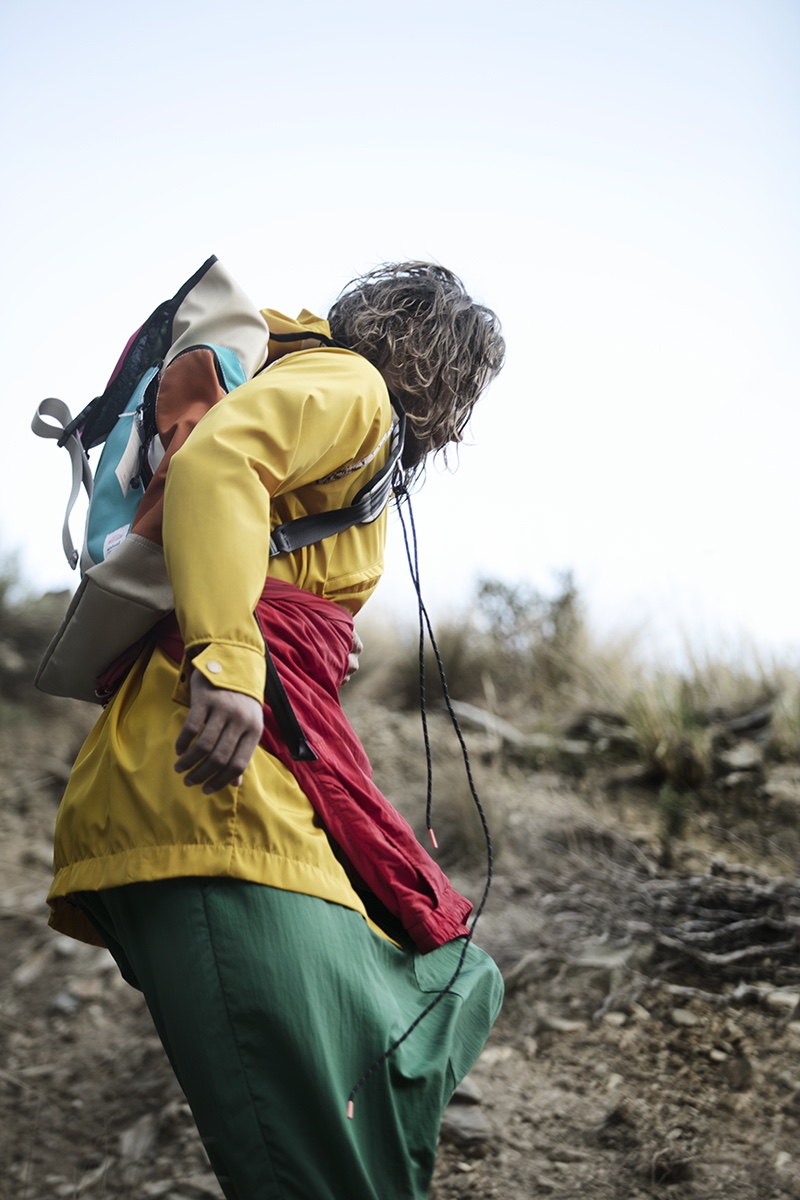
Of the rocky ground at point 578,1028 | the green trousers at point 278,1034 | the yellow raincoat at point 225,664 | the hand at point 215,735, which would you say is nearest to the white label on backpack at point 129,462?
the yellow raincoat at point 225,664

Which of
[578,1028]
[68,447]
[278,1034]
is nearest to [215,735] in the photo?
[278,1034]

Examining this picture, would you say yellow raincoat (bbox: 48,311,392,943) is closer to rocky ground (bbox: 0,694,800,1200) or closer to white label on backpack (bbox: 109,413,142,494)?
white label on backpack (bbox: 109,413,142,494)

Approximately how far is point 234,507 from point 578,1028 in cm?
255

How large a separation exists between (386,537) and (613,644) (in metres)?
4.91

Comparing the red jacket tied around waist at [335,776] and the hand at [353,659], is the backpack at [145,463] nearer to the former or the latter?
the red jacket tied around waist at [335,776]

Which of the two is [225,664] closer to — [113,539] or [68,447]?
[113,539]

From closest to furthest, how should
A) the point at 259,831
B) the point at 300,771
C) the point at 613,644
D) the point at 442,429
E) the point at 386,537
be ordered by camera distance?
the point at 259,831, the point at 300,771, the point at 386,537, the point at 442,429, the point at 613,644

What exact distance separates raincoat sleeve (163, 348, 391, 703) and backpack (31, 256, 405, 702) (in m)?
0.13

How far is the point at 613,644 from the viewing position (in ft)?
20.7

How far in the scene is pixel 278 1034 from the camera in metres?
1.20

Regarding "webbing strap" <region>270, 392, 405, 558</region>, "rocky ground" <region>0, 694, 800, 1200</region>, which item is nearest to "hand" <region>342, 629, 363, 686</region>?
"webbing strap" <region>270, 392, 405, 558</region>

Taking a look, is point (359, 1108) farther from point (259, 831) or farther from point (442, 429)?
point (442, 429)

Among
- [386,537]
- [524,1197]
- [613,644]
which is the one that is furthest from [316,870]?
[613,644]

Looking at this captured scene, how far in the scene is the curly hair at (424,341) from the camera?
1.69 m
